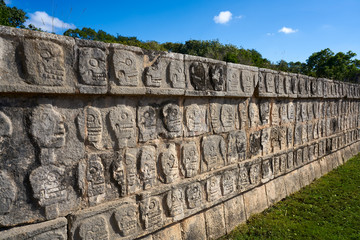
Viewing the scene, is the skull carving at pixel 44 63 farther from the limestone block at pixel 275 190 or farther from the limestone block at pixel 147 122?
the limestone block at pixel 275 190

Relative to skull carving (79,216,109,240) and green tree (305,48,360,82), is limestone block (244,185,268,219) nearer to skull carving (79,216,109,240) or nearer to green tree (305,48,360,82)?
skull carving (79,216,109,240)

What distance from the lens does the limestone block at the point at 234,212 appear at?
2.98 m

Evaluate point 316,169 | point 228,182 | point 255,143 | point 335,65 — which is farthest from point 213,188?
point 335,65

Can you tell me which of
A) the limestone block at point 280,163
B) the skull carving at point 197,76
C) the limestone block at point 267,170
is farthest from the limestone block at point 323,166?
the skull carving at point 197,76

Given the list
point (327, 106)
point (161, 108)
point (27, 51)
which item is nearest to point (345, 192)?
point (327, 106)

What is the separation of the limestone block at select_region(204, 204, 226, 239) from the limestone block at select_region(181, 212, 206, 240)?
0.07 meters

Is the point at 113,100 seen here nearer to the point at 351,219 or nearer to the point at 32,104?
the point at 32,104

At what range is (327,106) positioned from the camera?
5891mm

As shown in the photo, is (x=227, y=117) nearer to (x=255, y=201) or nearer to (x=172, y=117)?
(x=172, y=117)

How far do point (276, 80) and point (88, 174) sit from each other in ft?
9.93

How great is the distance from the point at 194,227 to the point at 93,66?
1.83 metres

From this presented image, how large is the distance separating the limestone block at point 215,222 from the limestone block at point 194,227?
2.9 inches

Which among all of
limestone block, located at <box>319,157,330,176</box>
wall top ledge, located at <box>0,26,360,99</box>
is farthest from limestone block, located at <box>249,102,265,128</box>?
limestone block, located at <box>319,157,330,176</box>

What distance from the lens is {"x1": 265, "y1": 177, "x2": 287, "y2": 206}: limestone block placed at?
12.3 feet
